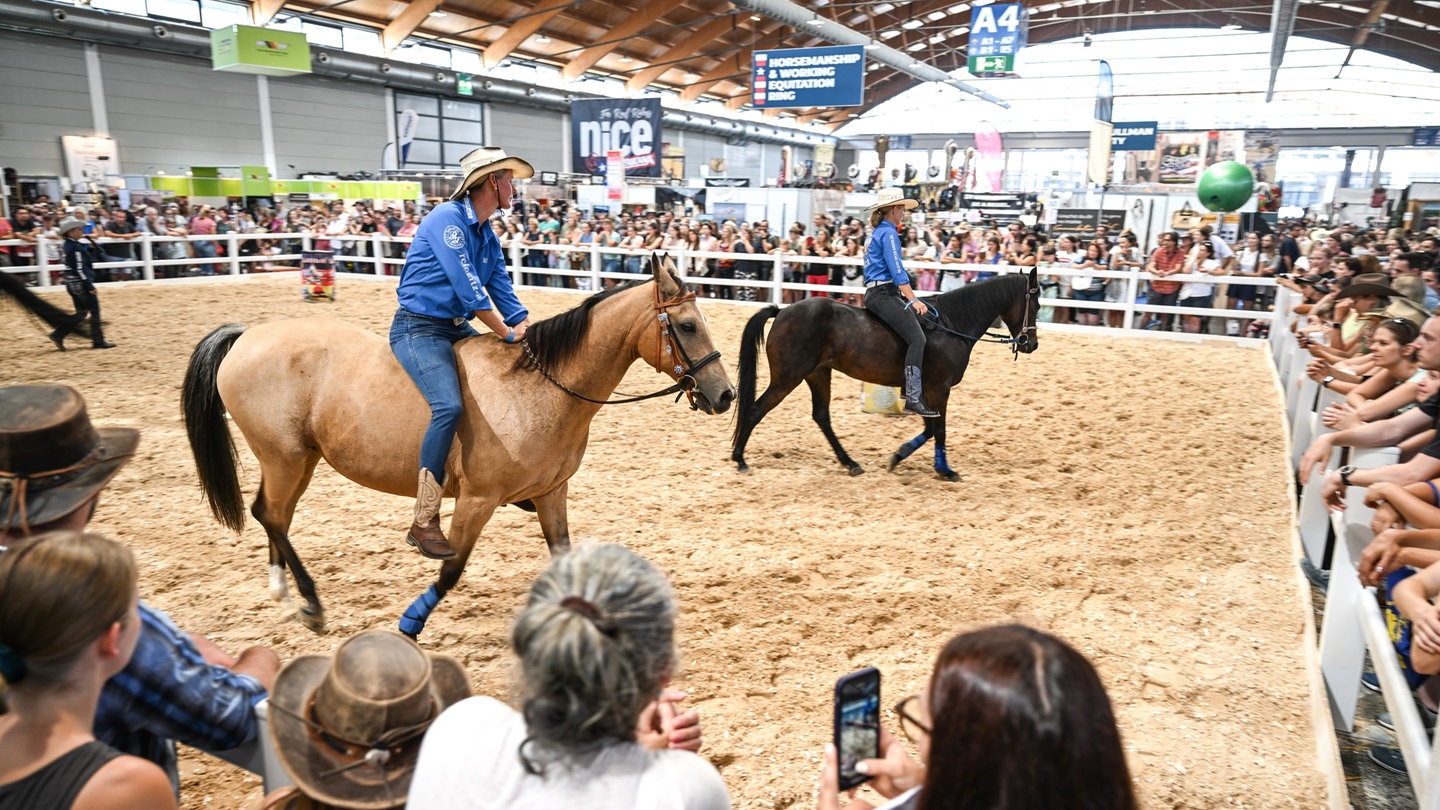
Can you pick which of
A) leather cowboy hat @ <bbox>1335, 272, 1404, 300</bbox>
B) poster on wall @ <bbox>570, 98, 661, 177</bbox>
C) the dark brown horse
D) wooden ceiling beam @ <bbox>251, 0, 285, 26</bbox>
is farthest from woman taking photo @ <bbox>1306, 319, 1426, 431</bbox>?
wooden ceiling beam @ <bbox>251, 0, 285, 26</bbox>

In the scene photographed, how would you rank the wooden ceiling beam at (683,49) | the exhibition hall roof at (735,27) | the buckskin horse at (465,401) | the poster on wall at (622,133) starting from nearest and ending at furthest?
the buckskin horse at (465,401)
the poster on wall at (622,133)
the exhibition hall roof at (735,27)
the wooden ceiling beam at (683,49)

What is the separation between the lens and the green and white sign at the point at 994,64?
16.8 m

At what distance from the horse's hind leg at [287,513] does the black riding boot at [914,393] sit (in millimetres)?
4508

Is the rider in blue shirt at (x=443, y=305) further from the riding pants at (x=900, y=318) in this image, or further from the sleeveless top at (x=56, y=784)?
the riding pants at (x=900, y=318)

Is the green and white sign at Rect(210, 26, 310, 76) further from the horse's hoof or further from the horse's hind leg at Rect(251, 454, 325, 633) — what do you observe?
the horse's hoof

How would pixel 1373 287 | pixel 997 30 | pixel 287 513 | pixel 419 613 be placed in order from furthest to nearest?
pixel 997 30 → pixel 1373 287 → pixel 287 513 → pixel 419 613

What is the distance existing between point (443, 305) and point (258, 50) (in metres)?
19.2

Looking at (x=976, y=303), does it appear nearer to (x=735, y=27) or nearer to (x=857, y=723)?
(x=857, y=723)

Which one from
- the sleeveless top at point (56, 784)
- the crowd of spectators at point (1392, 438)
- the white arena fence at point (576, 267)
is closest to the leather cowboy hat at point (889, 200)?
the crowd of spectators at point (1392, 438)

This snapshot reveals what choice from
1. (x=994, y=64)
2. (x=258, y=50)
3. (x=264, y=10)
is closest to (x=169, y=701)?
(x=994, y=64)

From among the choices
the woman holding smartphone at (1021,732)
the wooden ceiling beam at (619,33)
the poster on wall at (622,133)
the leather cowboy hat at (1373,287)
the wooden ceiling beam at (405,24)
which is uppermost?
the wooden ceiling beam at (619,33)

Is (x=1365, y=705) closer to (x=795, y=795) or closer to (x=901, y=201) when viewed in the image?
(x=795, y=795)

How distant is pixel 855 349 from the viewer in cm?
697

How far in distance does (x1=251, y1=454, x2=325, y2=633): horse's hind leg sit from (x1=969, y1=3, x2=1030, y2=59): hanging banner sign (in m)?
16.6
